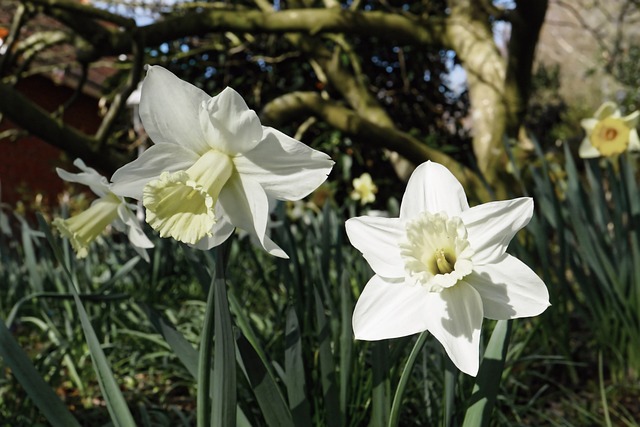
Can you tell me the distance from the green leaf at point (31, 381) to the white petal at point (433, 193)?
21.6 inches

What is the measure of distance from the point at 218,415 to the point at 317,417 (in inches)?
21.9

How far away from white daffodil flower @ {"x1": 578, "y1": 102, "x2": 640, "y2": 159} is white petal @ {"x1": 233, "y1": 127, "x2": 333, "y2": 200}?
1602 mm

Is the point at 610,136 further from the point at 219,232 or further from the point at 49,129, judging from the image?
the point at 49,129

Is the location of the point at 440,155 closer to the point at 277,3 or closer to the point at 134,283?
the point at 134,283

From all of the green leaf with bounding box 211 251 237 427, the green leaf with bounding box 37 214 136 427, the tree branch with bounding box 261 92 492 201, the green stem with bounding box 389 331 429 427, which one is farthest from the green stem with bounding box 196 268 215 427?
the tree branch with bounding box 261 92 492 201

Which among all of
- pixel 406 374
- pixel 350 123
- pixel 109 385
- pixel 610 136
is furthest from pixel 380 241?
pixel 350 123

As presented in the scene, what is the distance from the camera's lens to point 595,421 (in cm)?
172

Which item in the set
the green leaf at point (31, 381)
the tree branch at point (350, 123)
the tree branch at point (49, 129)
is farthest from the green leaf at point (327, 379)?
the tree branch at point (350, 123)

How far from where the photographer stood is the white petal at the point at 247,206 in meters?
0.86

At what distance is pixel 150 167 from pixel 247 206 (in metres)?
0.15

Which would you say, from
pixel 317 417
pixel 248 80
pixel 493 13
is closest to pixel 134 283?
pixel 317 417

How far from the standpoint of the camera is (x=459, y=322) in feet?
2.73

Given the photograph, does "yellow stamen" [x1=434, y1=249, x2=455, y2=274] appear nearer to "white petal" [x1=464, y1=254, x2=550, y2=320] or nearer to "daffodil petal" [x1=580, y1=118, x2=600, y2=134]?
"white petal" [x1=464, y1=254, x2=550, y2=320]

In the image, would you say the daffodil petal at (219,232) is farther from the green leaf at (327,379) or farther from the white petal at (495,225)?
the white petal at (495,225)
